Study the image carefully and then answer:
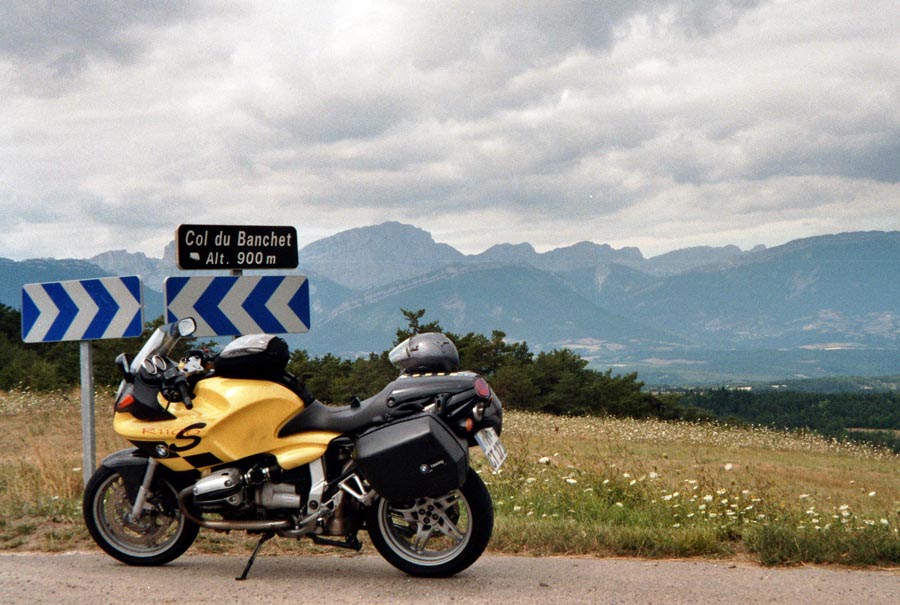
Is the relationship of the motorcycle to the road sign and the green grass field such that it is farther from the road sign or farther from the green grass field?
the road sign

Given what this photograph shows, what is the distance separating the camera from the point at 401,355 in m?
6.12

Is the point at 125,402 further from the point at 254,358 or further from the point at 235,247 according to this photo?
the point at 235,247

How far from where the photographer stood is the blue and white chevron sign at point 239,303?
28.9 feet

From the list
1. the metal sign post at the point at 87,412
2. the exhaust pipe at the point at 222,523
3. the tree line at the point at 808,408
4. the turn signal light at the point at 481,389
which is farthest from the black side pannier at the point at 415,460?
the tree line at the point at 808,408

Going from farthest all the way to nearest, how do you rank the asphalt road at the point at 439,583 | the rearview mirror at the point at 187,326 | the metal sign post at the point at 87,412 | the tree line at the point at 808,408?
the tree line at the point at 808,408
the metal sign post at the point at 87,412
the rearview mirror at the point at 187,326
the asphalt road at the point at 439,583

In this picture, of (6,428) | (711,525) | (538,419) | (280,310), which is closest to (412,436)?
(711,525)

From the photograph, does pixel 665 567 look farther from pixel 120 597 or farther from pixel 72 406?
pixel 72 406

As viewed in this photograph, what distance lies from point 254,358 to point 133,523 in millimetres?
1513

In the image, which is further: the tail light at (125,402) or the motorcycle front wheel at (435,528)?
the tail light at (125,402)

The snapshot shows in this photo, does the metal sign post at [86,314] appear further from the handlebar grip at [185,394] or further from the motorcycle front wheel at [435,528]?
the motorcycle front wheel at [435,528]

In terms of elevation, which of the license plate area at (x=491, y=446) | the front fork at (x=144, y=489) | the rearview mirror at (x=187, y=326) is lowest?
the front fork at (x=144, y=489)

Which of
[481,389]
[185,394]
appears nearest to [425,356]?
[481,389]

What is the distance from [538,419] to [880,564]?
817 inches

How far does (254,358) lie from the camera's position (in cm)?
609
